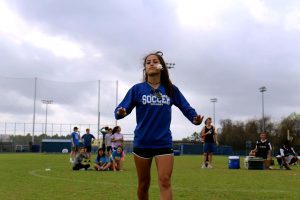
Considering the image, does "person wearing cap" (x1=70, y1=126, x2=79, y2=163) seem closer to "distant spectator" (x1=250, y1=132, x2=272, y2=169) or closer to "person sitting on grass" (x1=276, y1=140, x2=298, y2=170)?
"distant spectator" (x1=250, y1=132, x2=272, y2=169)

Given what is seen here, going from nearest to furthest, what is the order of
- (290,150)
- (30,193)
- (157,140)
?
1. (157,140)
2. (30,193)
3. (290,150)

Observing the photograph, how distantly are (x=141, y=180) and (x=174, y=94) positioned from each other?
1.13 meters

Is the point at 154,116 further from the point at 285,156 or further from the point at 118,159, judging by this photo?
the point at 285,156

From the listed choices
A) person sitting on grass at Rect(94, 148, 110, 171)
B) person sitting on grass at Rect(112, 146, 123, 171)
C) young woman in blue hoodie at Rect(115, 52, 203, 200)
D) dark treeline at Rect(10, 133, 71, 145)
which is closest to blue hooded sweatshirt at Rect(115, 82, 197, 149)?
young woman in blue hoodie at Rect(115, 52, 203, 200)

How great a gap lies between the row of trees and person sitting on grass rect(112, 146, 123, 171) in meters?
86.2

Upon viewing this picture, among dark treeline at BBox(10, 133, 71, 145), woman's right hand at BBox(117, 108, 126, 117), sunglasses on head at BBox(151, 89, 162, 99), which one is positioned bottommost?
woman's right hand at BBox(117, 108, 126, 117)

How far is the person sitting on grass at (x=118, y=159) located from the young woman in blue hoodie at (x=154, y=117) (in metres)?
12.3

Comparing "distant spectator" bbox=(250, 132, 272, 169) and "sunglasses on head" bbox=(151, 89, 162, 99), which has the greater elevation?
"sunglasses on head" bbox=(151, 89, 162, 99)

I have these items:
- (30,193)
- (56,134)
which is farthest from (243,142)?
(30,193)

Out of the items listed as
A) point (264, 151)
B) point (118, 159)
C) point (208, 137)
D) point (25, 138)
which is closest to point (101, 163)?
point (118, 159)

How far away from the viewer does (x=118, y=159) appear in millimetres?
18109

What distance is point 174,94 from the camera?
570 cm

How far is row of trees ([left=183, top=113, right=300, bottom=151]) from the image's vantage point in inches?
4141

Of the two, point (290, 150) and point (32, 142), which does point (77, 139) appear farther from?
point (32, 142)
